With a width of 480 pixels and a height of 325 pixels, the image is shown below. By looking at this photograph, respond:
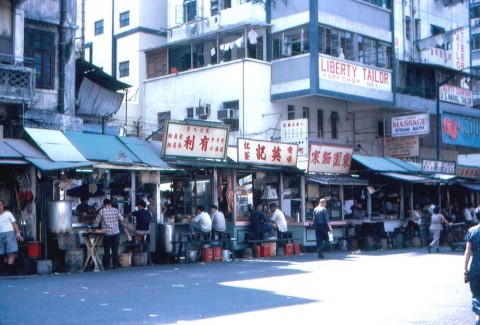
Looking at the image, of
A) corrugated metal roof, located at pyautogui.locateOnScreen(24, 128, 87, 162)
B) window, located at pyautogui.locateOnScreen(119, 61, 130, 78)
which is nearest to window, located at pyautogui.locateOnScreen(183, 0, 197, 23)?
window, located at pyautogui.locateOnScreen(119, 61, 130, 78)

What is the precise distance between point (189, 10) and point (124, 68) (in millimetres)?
5903

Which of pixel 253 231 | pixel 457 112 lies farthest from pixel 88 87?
pixel 457 112

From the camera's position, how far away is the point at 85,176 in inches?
805

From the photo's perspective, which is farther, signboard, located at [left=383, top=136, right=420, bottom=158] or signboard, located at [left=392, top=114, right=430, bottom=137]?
signboard, located at [left=383, top=136, right=420, bottom=158]

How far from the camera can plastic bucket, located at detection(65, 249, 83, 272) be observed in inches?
706

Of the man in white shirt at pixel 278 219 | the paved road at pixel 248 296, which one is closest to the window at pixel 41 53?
the paved road at pixel 248 296

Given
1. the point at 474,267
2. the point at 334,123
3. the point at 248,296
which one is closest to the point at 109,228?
the point at 248,296

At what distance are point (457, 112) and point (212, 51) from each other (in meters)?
15.0

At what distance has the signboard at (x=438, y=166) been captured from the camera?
31.8m

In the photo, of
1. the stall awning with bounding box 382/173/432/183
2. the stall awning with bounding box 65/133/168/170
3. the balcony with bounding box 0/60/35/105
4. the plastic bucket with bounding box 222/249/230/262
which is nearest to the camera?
the stall awning with bounding box 65/133/168/170

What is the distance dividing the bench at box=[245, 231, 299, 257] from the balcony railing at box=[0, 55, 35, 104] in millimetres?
8791

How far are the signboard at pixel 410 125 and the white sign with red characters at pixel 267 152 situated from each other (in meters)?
9.68

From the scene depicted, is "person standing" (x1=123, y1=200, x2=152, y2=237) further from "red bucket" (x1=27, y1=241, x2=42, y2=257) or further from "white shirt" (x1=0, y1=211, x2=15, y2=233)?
"white shirt" (x1=0, y1=211, x2=15, y2=233)

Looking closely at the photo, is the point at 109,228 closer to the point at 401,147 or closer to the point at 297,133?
the point at 297,133
